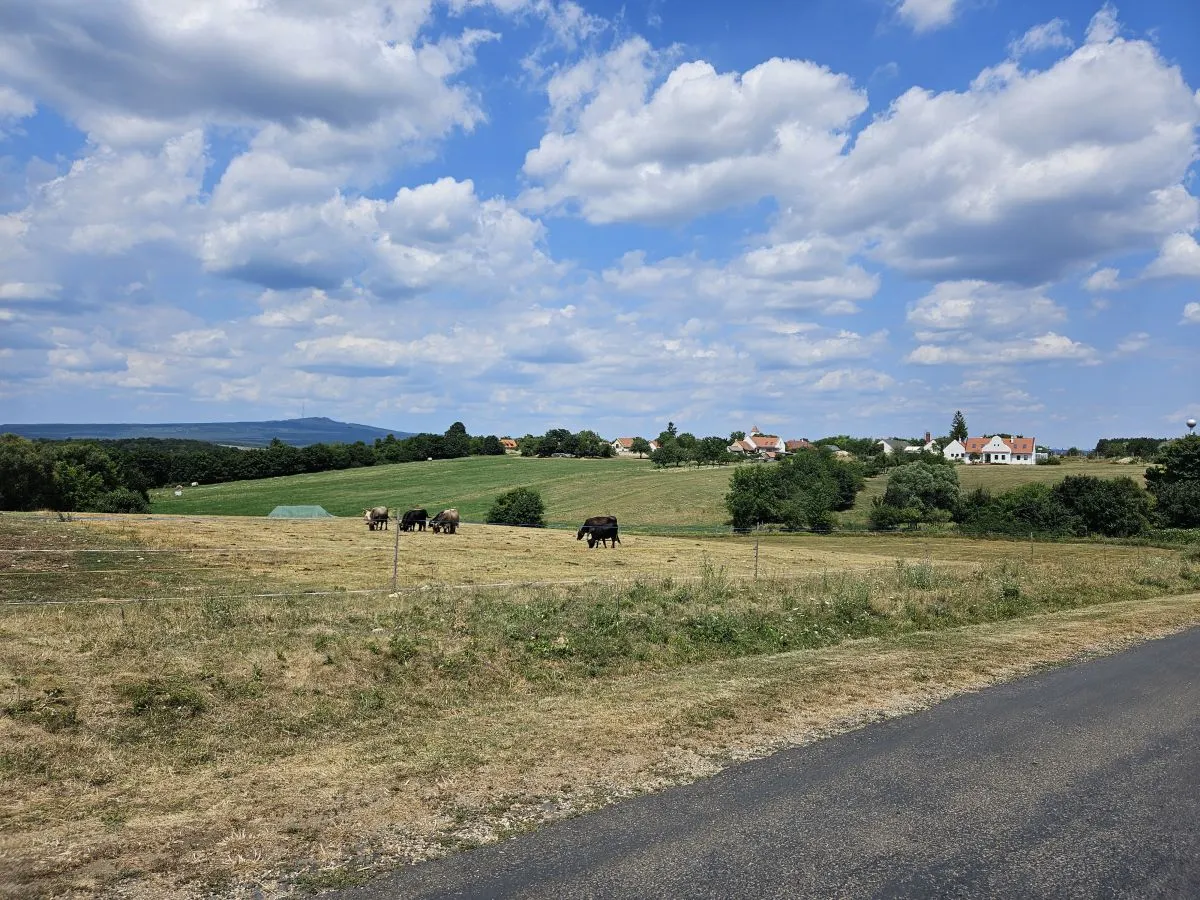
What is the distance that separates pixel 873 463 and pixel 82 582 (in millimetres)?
115970

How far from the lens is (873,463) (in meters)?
121

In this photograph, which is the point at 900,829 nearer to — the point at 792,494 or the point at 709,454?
the point at 792,494

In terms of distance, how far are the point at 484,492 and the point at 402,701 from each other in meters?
91.7

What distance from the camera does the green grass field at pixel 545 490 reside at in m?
83.2

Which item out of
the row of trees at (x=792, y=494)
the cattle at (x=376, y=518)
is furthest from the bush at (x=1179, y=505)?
the cattle at (x=376, y=518)

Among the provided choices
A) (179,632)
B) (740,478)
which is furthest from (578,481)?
(179,632)

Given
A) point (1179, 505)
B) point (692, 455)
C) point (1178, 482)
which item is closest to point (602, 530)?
point (1179, 505)

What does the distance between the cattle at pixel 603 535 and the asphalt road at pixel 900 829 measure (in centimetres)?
3278

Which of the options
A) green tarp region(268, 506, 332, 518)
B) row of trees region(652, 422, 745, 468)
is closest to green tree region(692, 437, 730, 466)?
row of trees region(652, 422, 745, 468)

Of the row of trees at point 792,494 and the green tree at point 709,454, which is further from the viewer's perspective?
the green tree at point 709,454

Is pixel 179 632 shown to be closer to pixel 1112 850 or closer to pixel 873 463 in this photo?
pixel 1112 850

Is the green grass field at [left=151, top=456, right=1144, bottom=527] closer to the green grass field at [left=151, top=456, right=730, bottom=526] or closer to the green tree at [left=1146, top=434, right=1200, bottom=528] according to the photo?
the green grass field at [left=151, top=456, right=730, bottom=526]

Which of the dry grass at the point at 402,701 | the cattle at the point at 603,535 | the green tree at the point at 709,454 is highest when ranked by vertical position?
the green tree at the point at 709,454

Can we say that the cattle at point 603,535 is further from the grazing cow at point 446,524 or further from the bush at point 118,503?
the bush at point 118,503
